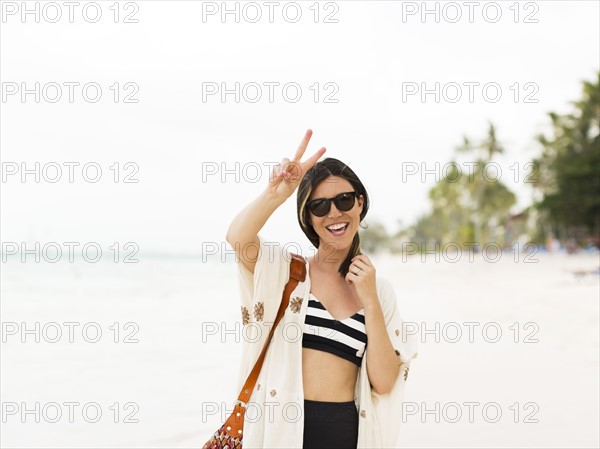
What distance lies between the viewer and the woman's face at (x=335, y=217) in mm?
2309

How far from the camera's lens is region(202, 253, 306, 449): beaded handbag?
221 cm

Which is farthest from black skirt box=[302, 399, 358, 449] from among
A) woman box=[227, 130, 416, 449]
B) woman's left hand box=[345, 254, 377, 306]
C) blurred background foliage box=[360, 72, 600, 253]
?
blurred background foliage box=[360, 72, 600, 253]

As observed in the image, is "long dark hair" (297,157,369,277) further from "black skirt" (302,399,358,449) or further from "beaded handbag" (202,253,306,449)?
"black skirt" (302,399,358,449)

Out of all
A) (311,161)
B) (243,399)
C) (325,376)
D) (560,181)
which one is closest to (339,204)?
(311,161)

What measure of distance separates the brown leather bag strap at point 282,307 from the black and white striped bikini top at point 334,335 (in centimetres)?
9

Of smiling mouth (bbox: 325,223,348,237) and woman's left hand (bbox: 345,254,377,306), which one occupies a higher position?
smiling mouth (bbox: 325,223,348,237)

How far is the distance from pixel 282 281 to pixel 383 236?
10860 centimetres

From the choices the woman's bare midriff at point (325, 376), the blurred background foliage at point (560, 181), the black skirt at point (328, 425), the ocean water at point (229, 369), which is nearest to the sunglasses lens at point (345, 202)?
the woman's bare midriff at point (325, 376)

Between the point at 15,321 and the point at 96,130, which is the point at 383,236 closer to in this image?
the point at 96,130

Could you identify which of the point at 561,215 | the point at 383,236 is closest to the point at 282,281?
the point at 561,215

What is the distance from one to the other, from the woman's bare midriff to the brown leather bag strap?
0.46 ft

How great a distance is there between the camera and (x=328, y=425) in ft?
7.19

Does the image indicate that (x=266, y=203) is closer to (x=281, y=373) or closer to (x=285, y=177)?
(x=285, y=177)

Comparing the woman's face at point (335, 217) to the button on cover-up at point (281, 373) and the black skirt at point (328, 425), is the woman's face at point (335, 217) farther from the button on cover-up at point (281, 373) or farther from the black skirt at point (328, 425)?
the black skirt at point (328, 425)
